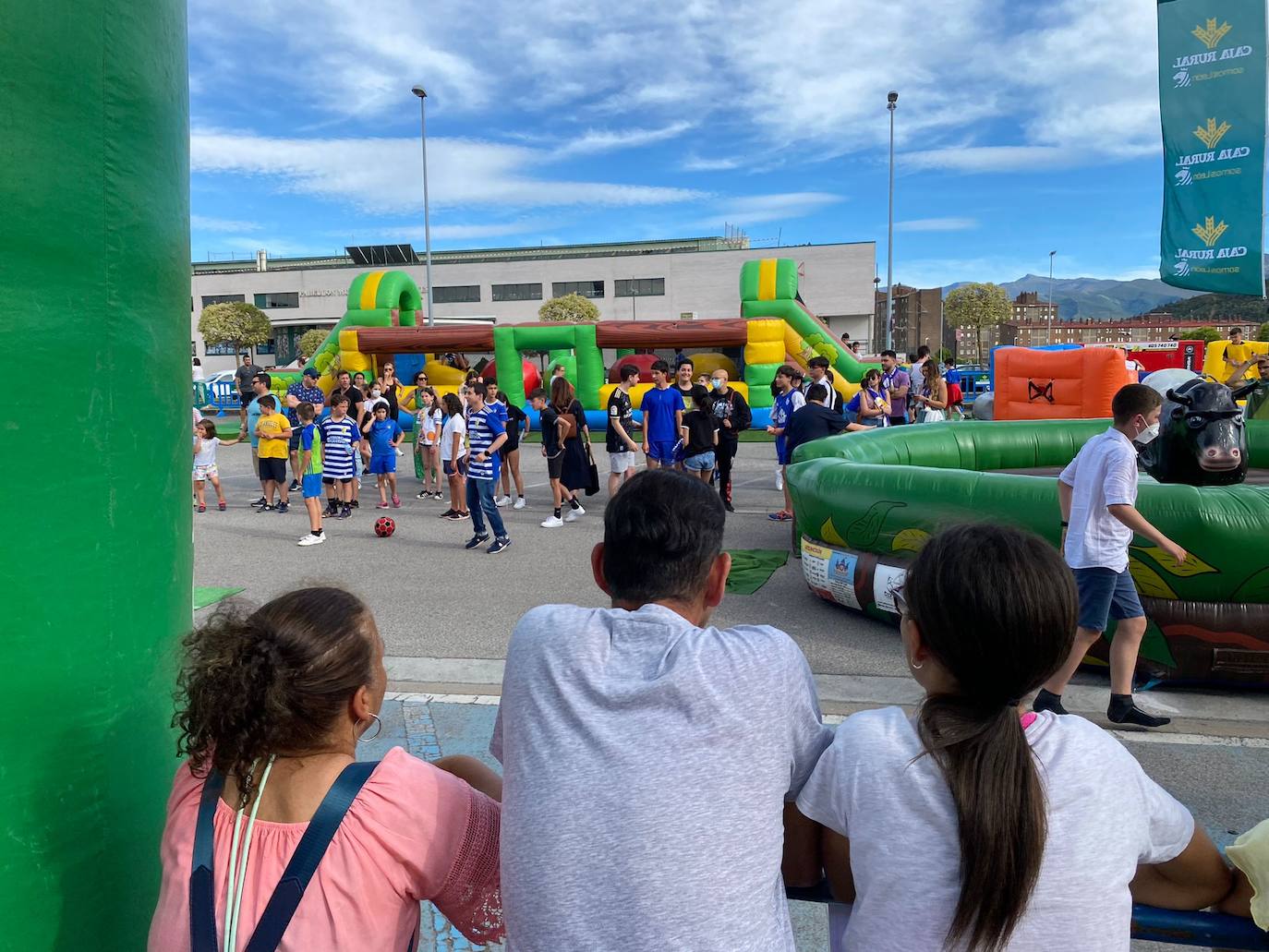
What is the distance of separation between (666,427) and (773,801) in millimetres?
9077

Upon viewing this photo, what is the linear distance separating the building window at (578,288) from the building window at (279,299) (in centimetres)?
1687

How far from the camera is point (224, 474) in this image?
15602mm

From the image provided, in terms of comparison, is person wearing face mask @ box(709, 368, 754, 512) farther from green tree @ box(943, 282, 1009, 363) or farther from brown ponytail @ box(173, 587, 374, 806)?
green tree @ box(943, 282, 1009, 363)

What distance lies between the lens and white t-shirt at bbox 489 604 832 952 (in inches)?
53.3

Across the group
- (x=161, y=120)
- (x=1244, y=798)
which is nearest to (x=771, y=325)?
(x=1244, y=798)

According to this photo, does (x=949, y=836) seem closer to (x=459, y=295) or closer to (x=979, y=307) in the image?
(x=459, y=295)

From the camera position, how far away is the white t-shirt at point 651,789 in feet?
4.44

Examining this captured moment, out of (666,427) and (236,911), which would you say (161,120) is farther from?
(666,427)

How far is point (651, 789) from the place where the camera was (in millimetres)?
1366

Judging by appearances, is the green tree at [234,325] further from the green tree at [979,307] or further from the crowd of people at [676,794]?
the green tree at [979,307]

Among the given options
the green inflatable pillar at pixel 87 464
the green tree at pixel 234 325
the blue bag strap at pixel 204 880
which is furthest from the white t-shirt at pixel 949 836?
the green tree at pixel 234 325

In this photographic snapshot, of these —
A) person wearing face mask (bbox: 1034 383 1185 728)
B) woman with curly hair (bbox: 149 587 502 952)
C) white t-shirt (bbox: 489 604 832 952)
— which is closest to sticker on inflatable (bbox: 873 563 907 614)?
person wearing face mask (bbox: 1034 383 1185 728)

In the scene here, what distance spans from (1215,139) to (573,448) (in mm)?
7266

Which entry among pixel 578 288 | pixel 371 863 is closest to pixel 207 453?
pixel 371 863
